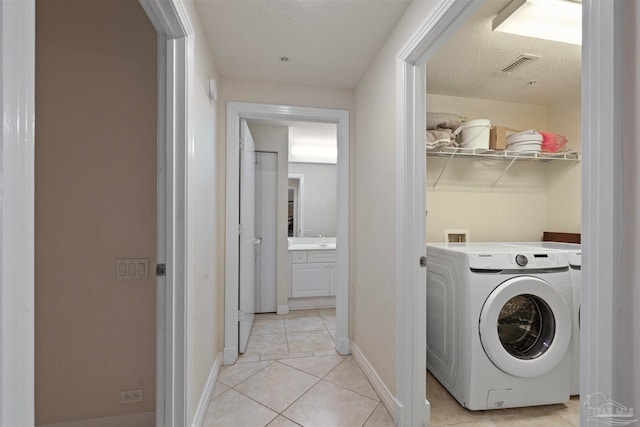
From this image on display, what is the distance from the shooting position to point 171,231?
1220mm

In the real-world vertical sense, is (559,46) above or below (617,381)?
above

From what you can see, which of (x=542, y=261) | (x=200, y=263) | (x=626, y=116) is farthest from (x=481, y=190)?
(x=200, y=263)

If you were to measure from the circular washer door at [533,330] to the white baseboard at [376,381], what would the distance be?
0.63 m

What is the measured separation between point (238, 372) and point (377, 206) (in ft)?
5.33

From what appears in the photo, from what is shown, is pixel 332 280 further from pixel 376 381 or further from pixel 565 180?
pixel 565 180

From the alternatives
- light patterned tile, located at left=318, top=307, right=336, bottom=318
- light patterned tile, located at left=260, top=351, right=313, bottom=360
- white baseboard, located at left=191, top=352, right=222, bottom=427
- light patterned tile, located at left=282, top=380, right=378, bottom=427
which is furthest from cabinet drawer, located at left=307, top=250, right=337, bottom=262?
light patterned tile, located at left=282, top=380, right=378, bottom=427

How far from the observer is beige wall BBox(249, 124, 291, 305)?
3260 mm

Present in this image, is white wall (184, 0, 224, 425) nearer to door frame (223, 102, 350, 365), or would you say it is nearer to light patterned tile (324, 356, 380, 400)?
door frame (223, 102, 350, 365)

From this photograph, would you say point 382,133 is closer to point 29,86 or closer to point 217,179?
point 217,179

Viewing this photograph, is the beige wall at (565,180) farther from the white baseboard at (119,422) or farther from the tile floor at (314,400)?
the white baseboard at (119,422)

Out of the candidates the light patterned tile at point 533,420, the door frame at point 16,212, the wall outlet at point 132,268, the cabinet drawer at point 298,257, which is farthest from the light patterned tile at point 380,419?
the cabinet drawer at point 298,257

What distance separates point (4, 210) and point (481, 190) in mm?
2875

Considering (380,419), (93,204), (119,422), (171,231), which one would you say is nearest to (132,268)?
(93,204)

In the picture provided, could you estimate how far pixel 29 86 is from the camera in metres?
0.45
